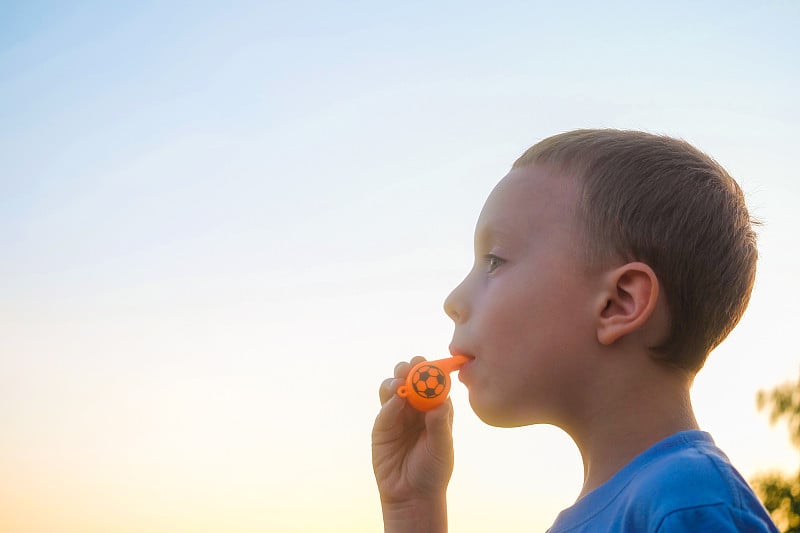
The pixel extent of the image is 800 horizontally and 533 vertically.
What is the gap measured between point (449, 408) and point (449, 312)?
1.56 ft

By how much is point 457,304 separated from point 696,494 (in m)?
0.89

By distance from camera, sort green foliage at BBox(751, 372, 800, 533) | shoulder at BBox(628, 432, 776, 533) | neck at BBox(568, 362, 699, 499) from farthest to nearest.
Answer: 1. green foliage at BBox(751, 372, 800, 533)
2. neck at BBox(568, 362, 699, 499)
3. shoulder at BBox(628, 432, 776, 533)

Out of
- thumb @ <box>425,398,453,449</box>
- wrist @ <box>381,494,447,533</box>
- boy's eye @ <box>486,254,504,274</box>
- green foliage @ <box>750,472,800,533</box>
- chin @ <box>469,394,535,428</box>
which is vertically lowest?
wrist @ <box>381,494,447,533</box>

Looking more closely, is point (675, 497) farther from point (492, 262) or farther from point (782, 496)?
point (782, 496)

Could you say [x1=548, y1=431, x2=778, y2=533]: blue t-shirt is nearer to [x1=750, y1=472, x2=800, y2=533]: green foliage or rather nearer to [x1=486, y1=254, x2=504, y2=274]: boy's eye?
[x1=486, y1=254, x2=504, y2=274]: boy's eye

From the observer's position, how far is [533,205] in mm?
2463

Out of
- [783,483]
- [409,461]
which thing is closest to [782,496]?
[783,483]

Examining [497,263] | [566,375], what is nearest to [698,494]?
[566,375]

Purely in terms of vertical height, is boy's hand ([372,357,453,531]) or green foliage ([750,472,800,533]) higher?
green foliage ([750,472,800,533])

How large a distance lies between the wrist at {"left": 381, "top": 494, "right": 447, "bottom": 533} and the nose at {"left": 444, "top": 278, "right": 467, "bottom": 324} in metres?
0.71

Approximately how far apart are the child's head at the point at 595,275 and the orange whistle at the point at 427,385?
14 cm

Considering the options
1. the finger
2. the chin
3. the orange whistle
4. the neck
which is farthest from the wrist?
the neck

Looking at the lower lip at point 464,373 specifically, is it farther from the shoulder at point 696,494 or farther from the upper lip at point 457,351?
the shoulder at point 696,494

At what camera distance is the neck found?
86.7 inches
